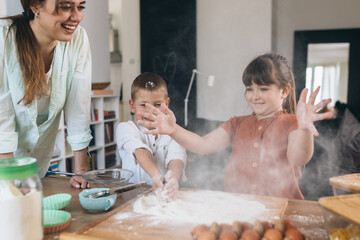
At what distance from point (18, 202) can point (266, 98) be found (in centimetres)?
102

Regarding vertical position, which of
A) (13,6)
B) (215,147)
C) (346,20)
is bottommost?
(215,147)

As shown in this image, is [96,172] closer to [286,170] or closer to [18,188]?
[18,188]

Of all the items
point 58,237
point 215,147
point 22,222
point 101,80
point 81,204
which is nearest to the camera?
point 22,222

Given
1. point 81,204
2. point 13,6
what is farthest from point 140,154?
point 13,6

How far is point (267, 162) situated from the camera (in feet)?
4.70

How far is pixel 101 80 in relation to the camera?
3436mm

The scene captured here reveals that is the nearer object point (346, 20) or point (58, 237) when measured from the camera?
point (58, 237)

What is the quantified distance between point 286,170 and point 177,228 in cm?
68

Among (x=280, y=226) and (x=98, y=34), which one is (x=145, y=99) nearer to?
(x=280, y=226)

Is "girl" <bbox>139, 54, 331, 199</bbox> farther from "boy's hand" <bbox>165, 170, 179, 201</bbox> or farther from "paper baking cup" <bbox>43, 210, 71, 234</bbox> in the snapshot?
"paper baking cup" <bbox>43, 210, 71, 234</bbox>

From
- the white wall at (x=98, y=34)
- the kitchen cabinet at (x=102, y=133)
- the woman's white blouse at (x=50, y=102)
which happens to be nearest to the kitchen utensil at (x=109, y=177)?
the woman's white blouse at (x=50, y=102)

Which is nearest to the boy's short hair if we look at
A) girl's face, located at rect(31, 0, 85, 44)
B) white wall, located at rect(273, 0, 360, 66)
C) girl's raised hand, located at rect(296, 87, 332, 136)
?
girl's face, located at rect(31, 0, 85, 44)

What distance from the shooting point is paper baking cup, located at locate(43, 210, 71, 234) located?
942 millimetres

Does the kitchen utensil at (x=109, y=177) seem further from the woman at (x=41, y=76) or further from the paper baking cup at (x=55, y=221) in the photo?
the paper baking cup at (x=55, y=221)
